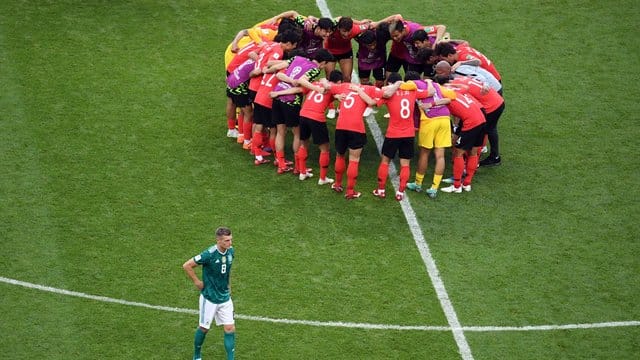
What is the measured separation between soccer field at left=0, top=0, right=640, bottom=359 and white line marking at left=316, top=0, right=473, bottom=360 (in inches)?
1.2

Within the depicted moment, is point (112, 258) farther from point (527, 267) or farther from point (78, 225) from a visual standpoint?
point (527, 267)

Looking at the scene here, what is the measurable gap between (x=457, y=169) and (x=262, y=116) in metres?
3.09

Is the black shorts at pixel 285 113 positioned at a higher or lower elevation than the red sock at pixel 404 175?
higher

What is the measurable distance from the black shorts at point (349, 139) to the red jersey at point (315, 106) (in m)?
0.36

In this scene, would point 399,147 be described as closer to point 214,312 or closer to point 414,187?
point 414,187

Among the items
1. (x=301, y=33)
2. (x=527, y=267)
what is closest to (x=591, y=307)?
(x=527, y=267)

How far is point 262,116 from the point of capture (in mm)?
16688

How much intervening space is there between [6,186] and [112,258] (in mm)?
2508

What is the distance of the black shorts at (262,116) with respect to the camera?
16.6 metres

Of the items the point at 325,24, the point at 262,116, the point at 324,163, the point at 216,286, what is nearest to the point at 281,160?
the point at 262,116

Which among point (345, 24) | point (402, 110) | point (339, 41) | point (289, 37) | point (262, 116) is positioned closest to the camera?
point (402, 110)

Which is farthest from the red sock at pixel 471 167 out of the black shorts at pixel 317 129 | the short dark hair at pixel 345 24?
the short dark hair at pixel 345 24

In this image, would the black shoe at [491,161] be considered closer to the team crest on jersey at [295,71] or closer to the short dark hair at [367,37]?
the short dark hair at [367,37]

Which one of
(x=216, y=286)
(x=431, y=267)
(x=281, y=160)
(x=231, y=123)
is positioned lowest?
(x=431, y=267)
